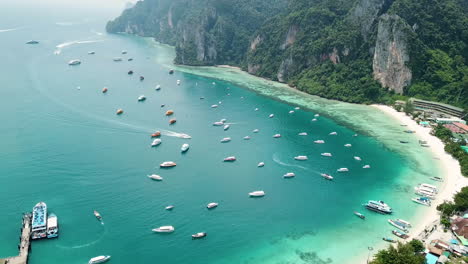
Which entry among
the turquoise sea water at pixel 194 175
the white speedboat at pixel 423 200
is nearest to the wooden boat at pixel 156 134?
the turquoise sea water at pixel 194 175

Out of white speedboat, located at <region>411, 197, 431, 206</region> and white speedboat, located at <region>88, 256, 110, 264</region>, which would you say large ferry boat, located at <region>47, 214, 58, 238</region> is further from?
white speedboat, located at <region>411, 197, 431, 206</region>

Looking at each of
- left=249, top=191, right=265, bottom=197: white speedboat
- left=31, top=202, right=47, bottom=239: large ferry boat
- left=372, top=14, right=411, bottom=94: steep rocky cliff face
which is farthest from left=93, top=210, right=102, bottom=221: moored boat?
left=372, top=14, right=411, bottom=94: steep rocky cliff face

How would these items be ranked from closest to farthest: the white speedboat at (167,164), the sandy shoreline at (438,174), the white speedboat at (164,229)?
1. the white speedboat at (164,229)
2. the sandy shoreline at (438,174)
3. the white speedboat at (167,164)

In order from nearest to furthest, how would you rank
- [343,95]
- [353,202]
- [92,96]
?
[353,202] < [92,96] < [343,95]

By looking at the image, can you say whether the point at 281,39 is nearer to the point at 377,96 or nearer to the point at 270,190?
the point at 377,96

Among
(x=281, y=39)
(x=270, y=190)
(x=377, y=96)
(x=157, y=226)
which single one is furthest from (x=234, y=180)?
(x=281, y=39)

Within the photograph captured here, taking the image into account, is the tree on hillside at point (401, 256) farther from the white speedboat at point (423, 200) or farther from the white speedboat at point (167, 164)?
the white speedboat at point (167, 164)
